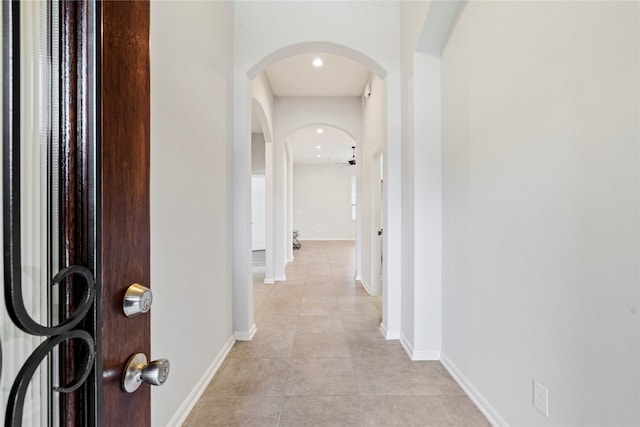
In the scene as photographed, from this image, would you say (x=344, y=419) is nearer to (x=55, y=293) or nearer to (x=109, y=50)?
(x=55, y=293)

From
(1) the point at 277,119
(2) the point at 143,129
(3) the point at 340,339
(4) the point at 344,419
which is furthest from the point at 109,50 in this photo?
(1) the point at 277,119

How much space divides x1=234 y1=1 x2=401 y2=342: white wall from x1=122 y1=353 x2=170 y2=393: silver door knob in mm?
2209

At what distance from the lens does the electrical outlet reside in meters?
1.33

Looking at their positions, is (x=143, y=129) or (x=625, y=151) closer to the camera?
(x=143, y=129)

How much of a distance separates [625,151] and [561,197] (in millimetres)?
282

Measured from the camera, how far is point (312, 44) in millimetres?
2838

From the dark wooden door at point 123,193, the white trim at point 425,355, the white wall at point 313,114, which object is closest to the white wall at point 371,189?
the white wall at point 313,114

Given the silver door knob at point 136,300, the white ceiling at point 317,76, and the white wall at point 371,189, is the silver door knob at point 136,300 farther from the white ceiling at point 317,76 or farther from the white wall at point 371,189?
the white ceiling at point 317,76

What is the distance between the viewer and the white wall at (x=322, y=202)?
12.2 metres

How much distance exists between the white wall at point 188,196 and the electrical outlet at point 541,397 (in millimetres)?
1683

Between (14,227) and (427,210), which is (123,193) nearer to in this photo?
(14,227)

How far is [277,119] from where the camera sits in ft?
17.3

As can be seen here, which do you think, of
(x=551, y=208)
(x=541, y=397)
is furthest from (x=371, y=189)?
(x=541, y=397)

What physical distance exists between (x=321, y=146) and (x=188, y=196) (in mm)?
7391
